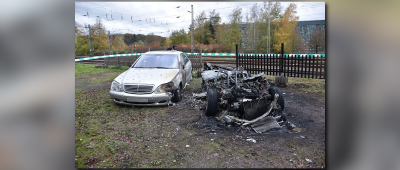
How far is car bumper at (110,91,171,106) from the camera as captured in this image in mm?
4160

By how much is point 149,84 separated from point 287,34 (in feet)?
14.9

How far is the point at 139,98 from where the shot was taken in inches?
164

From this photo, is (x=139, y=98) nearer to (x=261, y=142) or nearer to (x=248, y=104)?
(x=248, y=104)

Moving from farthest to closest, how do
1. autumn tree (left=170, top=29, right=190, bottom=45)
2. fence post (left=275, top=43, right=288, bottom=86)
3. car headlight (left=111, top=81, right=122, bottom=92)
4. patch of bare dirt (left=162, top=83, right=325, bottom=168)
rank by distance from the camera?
autumn tree (left=170, top=29, right=190, bottom=45) → fence post (left=275, top=43, right=288, bottom=86) → car headlight (left=111, top=81, right=122, bottom=92) → patch of bare dirt (left=162, top=83, right=325, bottom=168)

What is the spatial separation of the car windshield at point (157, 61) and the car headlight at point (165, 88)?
2.50 feet

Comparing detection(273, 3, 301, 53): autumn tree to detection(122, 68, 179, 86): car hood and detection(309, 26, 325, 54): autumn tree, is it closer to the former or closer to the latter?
detection(309, 26, 325, 54): autumn tree

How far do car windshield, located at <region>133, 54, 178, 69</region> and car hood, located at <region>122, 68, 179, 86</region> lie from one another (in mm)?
208

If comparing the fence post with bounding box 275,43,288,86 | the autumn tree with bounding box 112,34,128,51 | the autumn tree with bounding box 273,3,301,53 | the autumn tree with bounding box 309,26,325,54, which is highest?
the autumn tree with bounding box 273,3,301,53

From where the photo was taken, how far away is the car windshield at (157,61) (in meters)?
5.10

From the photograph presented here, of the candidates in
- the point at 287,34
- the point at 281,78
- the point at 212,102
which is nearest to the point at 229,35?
the point at 287,34

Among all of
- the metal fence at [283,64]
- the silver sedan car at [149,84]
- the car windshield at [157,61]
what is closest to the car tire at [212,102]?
the silver sedan car at [149,84]

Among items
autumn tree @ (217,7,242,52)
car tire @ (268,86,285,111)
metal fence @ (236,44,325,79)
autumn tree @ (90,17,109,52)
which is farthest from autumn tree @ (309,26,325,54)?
autumn tree @ (90,17,109,52)

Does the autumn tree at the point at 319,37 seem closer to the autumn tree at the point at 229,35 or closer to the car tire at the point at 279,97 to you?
the car tire at the point at 279,97
